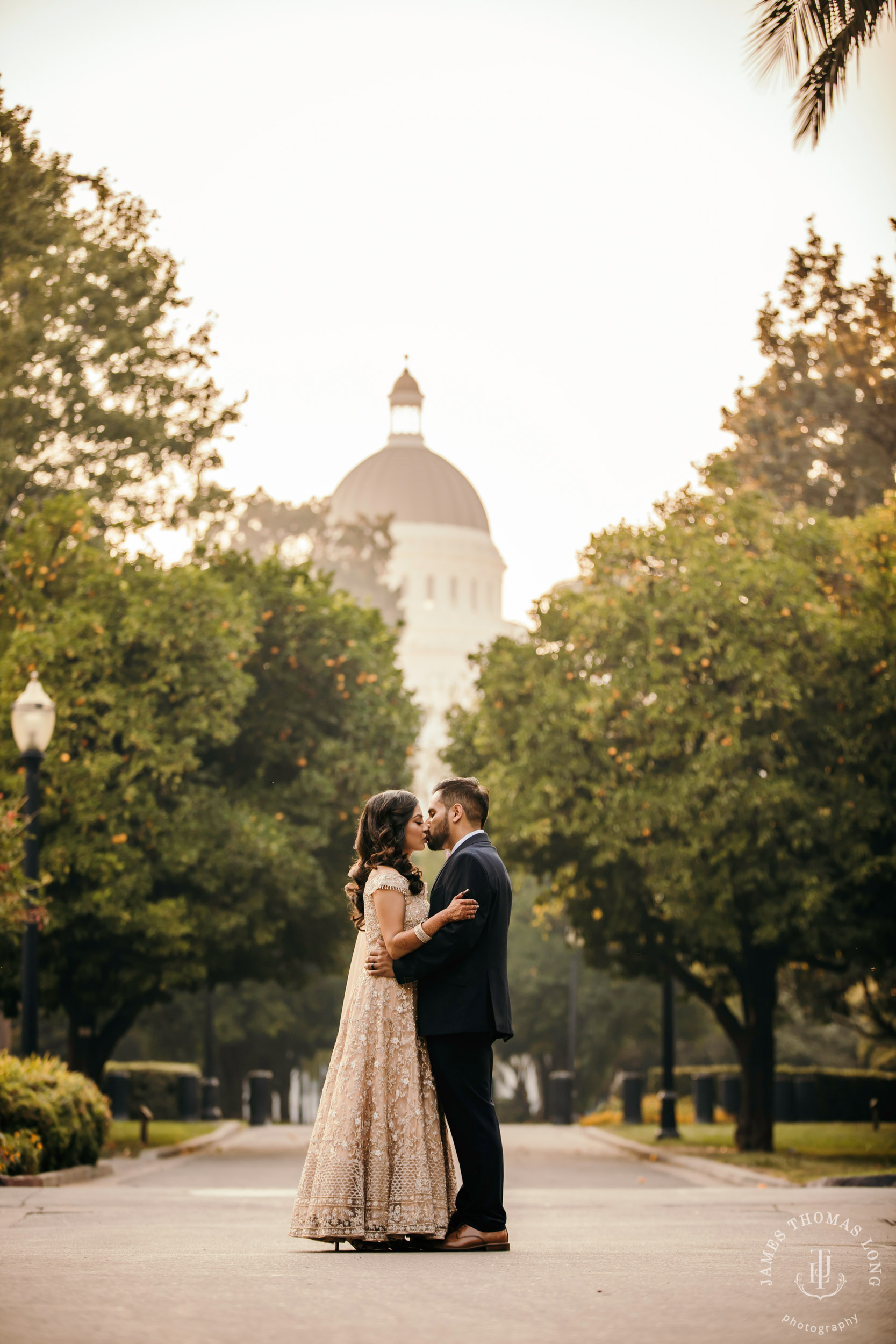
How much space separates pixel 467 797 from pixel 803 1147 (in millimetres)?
18363

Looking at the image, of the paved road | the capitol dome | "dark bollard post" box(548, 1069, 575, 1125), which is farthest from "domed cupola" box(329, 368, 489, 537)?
the paved road

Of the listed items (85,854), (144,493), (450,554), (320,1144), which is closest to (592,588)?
(85,854)

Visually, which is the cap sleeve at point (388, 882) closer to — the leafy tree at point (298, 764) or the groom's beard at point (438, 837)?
the groom's beard at point (438, 837)

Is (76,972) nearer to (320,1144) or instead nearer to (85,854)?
(85,854)

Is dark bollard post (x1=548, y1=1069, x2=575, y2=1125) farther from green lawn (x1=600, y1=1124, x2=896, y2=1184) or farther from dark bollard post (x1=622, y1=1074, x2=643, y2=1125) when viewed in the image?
green lawn (x1=600, y1=1124, x2=896, y2=1184)

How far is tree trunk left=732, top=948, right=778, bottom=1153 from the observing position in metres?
22.6

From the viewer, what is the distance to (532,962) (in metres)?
49.8

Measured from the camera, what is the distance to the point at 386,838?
23.3ft

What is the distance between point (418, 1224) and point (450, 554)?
116404mm

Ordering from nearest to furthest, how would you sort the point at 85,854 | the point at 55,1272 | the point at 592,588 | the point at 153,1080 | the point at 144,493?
the point at 55,1272 < the point at 85,854 < the point at 592,588 < the point at 144,493 < the point at 153,1080

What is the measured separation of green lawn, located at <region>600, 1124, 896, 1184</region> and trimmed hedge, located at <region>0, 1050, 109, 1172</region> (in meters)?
6.44

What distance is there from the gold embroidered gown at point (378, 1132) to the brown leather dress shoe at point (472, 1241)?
2.8 inches

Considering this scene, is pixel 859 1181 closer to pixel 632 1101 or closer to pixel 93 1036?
pixel 93 1036

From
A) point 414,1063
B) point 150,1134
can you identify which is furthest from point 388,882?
point 150,1134
